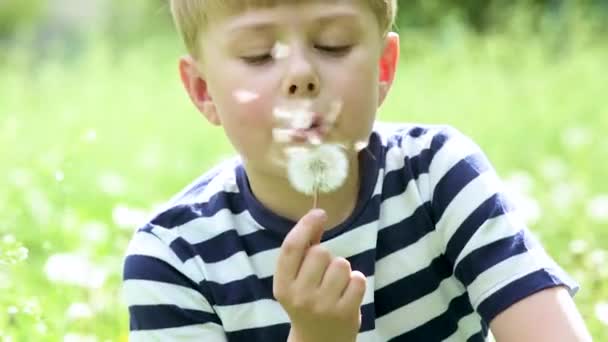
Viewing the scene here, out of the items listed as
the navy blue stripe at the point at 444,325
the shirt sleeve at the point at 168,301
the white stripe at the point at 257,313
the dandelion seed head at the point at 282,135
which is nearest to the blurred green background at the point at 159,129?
the shirt sleeve at the point at 168,301

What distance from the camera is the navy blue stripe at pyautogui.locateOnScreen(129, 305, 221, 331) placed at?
1.51 metres

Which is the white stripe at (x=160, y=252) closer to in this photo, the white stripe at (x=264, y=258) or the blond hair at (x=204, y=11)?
the white stripe at (x=264, y=258)

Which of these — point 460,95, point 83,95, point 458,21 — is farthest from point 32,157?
point 458,21

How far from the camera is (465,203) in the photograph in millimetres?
1524

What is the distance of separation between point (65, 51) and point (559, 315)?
3.58m

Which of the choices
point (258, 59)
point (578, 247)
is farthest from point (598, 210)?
point (258, 59)

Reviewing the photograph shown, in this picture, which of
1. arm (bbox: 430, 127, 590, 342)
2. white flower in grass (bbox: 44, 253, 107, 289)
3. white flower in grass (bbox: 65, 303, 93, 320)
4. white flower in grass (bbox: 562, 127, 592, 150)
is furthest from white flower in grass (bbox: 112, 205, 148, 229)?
white flower in grass (bbox: 562, 127, 592, 150)

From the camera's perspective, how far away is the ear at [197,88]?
1.55 metres

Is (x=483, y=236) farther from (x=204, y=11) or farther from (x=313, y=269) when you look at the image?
(x=204, y=11)

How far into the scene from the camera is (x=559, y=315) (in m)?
1.44

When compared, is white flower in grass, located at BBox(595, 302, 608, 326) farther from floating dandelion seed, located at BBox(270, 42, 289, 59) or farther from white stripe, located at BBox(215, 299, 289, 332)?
floating dandelion seed, located at BBox(270, 42, 289, 59)

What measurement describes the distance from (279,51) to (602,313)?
0.90m

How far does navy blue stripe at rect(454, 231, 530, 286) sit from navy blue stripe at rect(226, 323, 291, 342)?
0.74 ft

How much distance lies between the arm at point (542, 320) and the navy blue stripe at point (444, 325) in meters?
0.11
